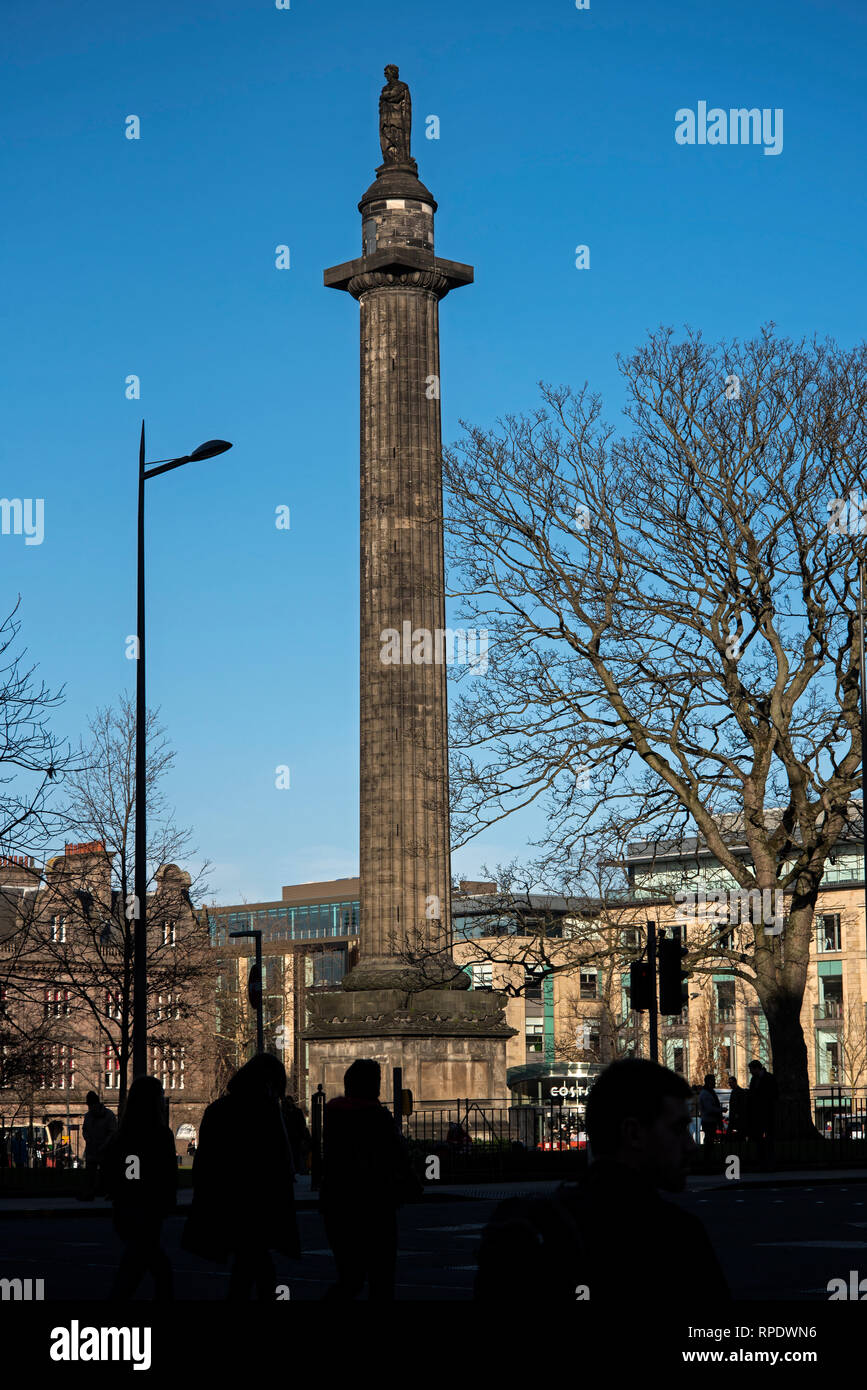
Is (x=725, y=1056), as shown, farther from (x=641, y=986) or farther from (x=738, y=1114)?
(x=641, y=986)

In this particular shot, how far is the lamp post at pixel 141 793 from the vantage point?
75.9ft

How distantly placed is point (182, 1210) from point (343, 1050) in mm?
16699

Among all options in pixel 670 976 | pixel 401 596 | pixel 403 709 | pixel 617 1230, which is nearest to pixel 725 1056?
pixel 403 709

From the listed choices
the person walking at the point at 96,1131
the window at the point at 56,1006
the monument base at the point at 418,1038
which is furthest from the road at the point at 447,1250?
the monument base at the point at 418,1038

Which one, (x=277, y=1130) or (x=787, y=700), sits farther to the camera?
(x=787, y=700)

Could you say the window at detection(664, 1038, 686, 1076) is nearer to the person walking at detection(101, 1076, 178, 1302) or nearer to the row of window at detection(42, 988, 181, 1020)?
the row of window at detection(42, 988, 181, 1020)

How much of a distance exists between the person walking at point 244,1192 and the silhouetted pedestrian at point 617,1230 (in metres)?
6.09

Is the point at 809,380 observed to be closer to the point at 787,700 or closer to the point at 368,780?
the point at 787,700

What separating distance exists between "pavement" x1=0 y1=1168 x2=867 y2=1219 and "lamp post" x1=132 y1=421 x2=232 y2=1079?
2320mm

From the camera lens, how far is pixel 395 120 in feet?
154

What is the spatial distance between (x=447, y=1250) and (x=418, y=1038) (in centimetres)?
2381

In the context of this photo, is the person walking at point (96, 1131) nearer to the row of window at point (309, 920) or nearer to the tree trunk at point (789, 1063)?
the tree trunk at point (789, 1063)
